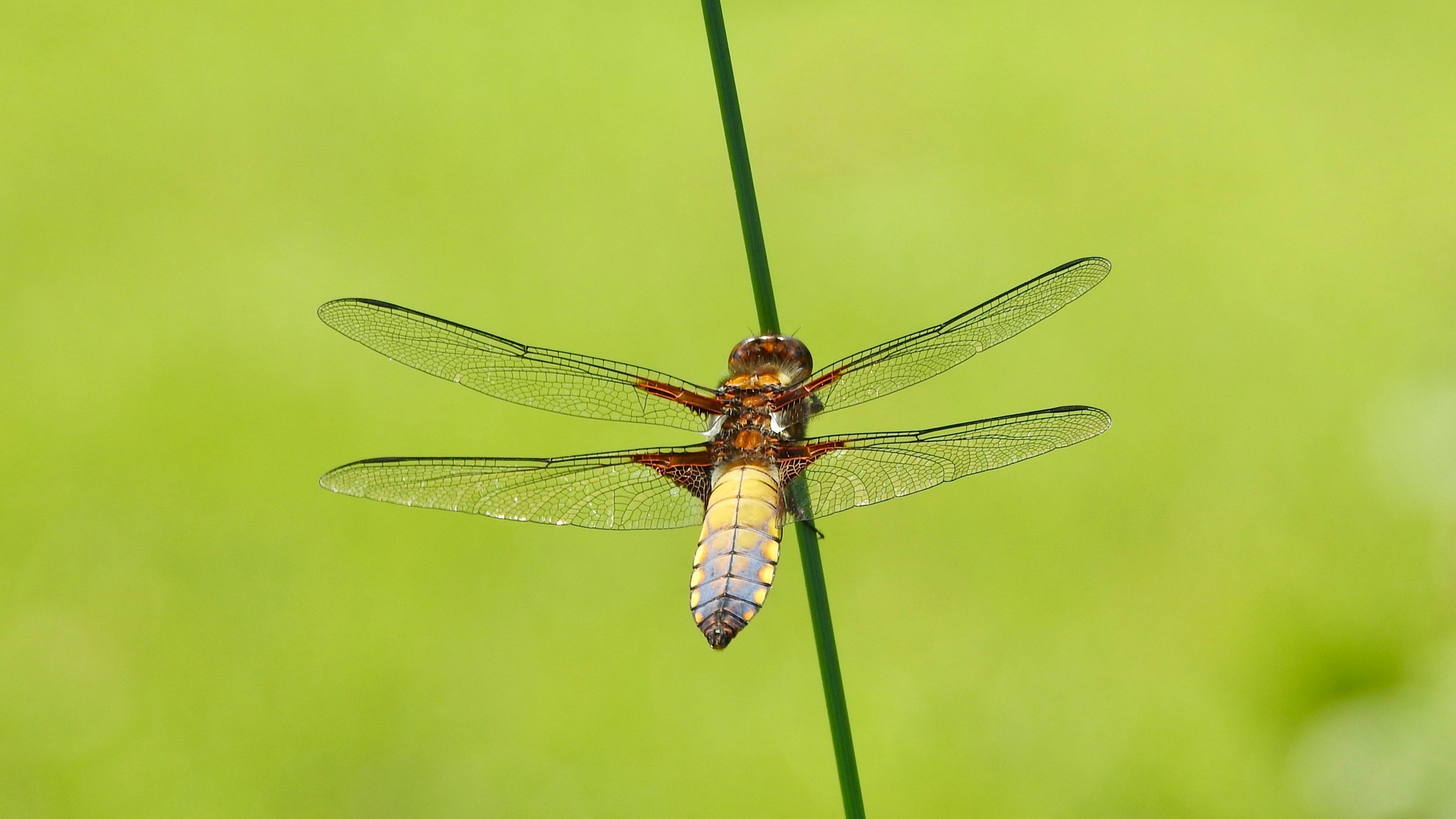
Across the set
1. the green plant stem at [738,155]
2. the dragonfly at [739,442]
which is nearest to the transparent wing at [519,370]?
the dragonfly at [739,442]

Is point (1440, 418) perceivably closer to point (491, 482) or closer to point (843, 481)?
Answer: point (843, 481)

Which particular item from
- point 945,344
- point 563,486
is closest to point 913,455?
point 945,344

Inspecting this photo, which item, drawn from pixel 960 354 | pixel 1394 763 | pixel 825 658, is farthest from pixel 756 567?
pixel 1394 763

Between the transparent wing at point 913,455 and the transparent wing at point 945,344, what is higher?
the transparent wing at point 945,344

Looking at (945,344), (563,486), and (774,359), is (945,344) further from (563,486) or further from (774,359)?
(563,486)

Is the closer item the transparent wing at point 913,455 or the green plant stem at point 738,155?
the green plant stem at point 738,155

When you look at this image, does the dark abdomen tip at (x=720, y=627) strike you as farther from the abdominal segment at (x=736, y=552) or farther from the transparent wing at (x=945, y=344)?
the transparent wing at (x=945, y=344)

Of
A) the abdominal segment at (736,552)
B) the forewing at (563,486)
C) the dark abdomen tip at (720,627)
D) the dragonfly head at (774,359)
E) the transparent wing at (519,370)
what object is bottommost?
the dark abdomen tip at (720,627)
